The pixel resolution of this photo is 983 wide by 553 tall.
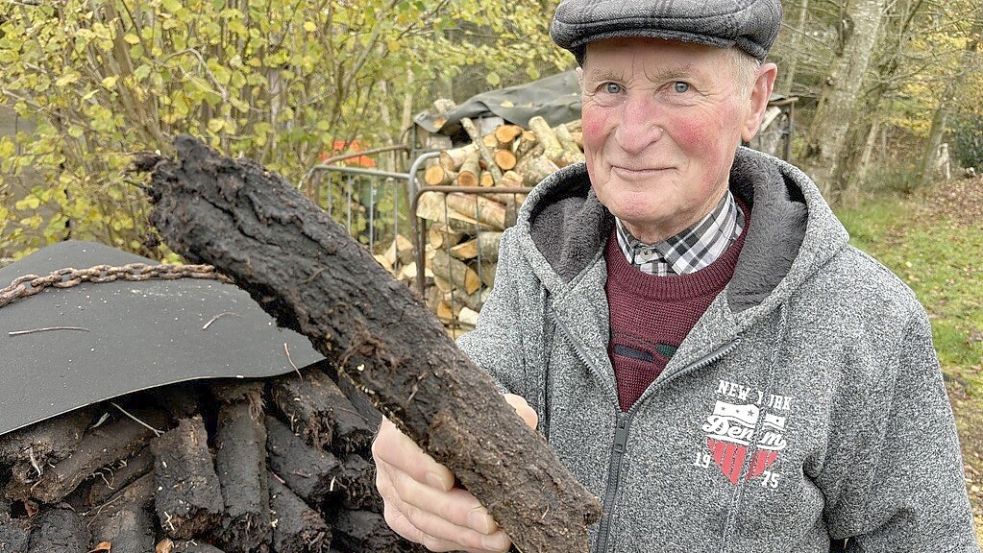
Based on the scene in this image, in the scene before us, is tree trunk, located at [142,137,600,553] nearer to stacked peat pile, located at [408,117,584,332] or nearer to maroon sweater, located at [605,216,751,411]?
maroon sweater, located at [605,216,751,411]

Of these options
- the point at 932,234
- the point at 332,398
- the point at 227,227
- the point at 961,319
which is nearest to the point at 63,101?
the point at 332,398

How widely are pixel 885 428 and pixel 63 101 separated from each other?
4852mm

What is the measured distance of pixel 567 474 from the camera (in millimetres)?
1339

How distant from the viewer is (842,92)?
406 inches

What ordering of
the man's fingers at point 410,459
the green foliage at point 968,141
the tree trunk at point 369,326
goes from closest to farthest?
the tree trunk at point 369,326 < the man's fingers at point 410,459 < the green foliage at point 968,141

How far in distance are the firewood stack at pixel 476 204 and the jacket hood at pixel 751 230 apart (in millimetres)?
3296

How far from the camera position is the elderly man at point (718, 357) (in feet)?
4.74

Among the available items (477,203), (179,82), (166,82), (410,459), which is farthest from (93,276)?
(477,203)

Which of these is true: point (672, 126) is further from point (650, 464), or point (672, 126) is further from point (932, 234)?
point (932, 234)

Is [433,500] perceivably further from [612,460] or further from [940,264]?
[940,264]

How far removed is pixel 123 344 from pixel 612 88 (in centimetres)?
150

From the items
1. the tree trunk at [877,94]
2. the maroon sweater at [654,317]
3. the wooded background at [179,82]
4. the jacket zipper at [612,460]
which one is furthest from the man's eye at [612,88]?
the tree trunk at [877,94]

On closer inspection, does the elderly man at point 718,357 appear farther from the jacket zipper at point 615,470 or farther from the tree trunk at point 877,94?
the tree trunk at point 877,94

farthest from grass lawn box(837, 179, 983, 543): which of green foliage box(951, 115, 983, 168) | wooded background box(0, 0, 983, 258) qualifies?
wooded background box(0, 0, 983, 258)
